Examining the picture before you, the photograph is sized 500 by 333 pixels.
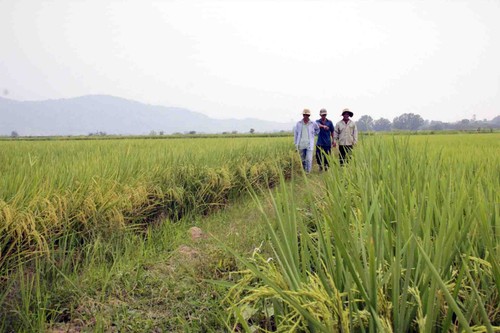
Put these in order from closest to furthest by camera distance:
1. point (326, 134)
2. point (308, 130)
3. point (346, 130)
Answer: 1. point (346, 130)
2. point (308, 130)
3. point (326, 134)

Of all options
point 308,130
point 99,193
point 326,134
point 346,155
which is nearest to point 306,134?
point 308,130

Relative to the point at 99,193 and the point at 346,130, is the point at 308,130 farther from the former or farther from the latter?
the point at 99,193

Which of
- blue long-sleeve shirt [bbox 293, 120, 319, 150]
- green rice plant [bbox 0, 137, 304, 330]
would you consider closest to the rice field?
green rice plant [bbox 0, 137, 304, 330]

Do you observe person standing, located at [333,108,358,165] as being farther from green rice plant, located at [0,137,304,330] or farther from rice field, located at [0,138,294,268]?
green rice plant, located at [0,137,304,330]

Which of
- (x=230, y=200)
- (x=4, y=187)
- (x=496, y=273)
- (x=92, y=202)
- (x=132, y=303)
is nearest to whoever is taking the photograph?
(x=496, y=273)

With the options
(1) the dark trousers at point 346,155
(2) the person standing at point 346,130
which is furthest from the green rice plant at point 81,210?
(2) the person standing at point 346,130

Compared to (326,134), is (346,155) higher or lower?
lower

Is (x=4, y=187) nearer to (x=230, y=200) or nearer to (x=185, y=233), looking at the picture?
(x=185, y=233)

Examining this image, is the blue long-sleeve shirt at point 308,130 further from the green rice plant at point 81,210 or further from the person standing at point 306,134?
the green rice plant at point 81,210

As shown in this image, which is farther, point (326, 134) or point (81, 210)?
point (326, 134)

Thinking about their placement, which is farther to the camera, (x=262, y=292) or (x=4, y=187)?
(x=4, y=187)

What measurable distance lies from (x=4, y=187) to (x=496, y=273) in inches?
116

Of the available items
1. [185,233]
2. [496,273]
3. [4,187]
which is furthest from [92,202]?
[496,273]

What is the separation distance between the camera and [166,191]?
14.0 ft
